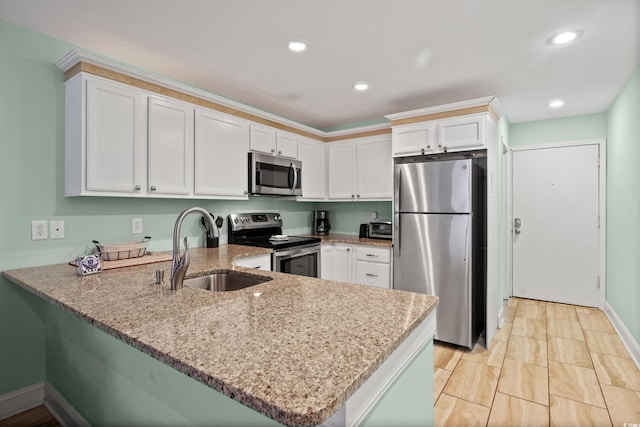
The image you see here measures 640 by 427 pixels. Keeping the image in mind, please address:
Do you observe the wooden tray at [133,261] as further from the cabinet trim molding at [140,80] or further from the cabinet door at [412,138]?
the cabinet door at [412,138]

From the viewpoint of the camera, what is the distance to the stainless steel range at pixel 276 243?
2936 millimetres

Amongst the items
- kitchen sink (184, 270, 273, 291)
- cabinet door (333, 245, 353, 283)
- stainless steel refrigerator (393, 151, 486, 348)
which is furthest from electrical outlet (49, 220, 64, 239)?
stainless steel refrigerator (393, 151, 486, 348)

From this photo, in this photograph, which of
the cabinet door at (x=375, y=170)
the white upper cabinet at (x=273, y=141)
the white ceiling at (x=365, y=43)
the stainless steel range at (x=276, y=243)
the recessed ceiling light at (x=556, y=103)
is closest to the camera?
the white ceiling at (x=365, y=43)

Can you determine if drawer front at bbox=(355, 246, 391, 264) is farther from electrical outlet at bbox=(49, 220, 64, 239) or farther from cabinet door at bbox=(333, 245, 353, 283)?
electrical outlet at bbox=(49, 220, 64, 239)

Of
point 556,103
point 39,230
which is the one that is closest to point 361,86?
point 556,103

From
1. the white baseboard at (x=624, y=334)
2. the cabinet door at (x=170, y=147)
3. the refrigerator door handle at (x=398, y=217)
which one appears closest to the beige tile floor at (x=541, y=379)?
the white baseboard at (x=624, y=334)

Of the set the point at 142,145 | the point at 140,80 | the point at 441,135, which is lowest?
the point at 142,145

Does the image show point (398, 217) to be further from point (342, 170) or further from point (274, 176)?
point (274, 176)

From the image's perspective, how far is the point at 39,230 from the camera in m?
2.04

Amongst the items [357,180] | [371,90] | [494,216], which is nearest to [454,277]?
[494,216]

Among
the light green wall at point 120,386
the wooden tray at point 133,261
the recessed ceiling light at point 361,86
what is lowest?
the light green wall at point 120,386

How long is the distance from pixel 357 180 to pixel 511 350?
89.6 inches

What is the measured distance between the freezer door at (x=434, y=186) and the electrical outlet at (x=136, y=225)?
2.25 m

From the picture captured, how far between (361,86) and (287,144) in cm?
103
